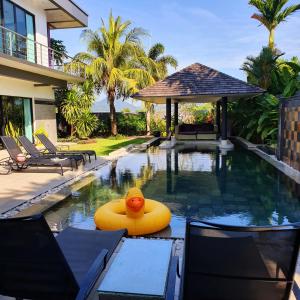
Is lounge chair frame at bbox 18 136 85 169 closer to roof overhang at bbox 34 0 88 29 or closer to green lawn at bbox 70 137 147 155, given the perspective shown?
green lawn at bbox 70 137 147 155

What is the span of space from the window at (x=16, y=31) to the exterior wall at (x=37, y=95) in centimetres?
161

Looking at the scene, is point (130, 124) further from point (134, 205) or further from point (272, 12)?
point (134, 205)

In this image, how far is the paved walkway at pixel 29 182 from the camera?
7.51 metres

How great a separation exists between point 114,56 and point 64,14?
A: 4.57 metres

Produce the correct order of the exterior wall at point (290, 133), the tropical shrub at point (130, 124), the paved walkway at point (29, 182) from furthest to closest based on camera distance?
the tropical shrub at point (130, 124), the exterior wall at point (290, 133), the paved walkway at point (29, 182)

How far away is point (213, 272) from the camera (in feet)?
8.00

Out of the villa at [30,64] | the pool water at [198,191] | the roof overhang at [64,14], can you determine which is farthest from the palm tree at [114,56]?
the pool water at [198,191]

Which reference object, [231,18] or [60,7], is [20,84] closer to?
[60,7]

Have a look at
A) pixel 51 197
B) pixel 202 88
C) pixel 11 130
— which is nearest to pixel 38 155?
pixel 51 197

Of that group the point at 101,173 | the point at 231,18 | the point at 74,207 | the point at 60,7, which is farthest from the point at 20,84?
the point at 231,18

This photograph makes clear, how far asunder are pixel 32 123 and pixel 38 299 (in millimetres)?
18586

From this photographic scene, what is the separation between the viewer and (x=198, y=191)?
8.41m

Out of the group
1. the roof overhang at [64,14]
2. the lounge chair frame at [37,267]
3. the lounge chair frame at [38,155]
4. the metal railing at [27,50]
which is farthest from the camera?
the roof overhang at [64,14]

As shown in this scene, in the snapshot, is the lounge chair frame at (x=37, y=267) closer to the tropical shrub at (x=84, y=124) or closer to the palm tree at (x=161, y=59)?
the tropical shrub at (x=84, y=124)
